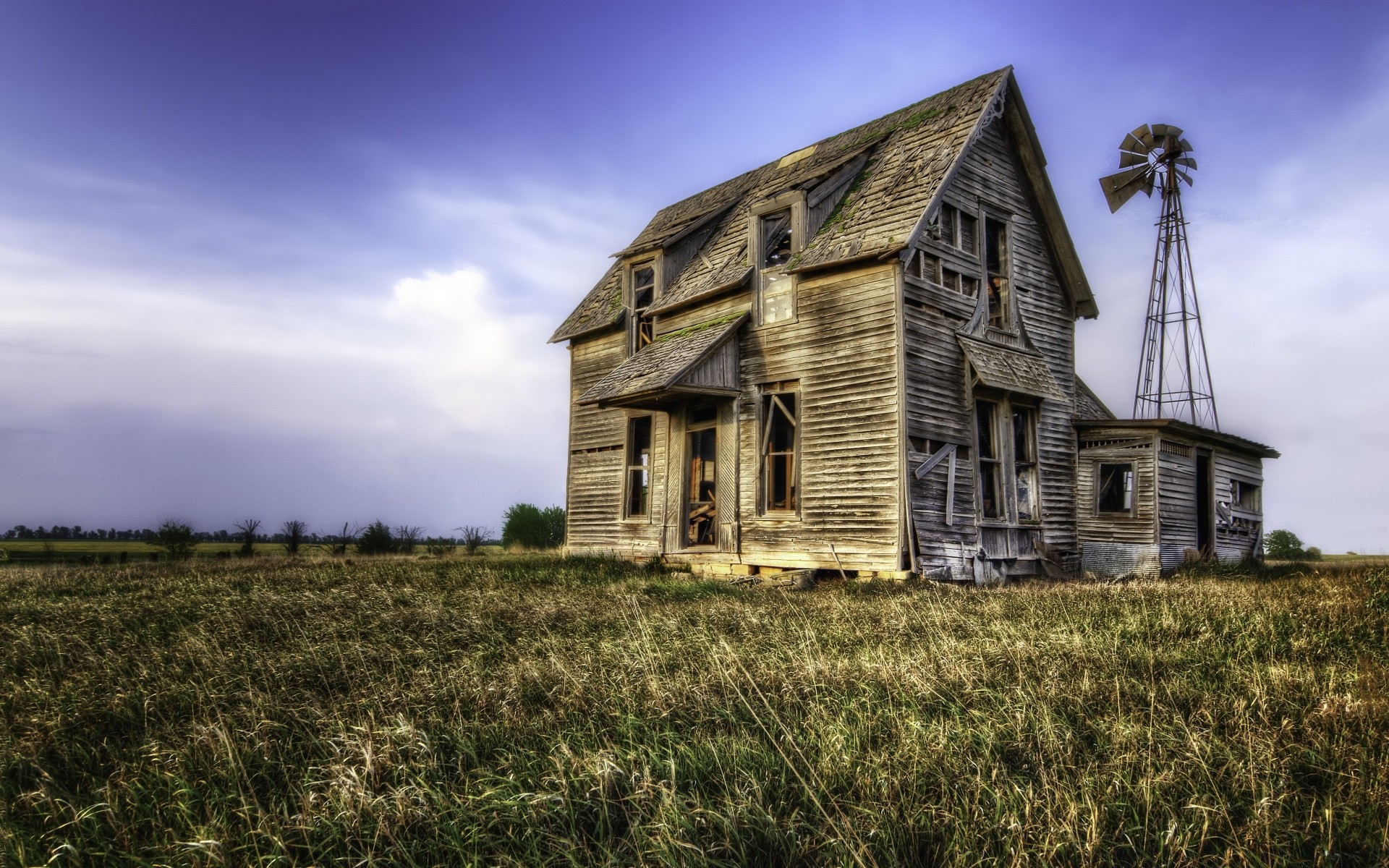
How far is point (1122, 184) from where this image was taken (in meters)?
24.5

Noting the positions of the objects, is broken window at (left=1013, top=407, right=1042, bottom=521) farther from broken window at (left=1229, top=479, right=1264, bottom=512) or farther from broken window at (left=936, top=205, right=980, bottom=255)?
broken window at (left=1229, top=479, right=1264, bottom=512)

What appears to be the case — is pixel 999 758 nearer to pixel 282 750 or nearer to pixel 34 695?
pixel 282 750

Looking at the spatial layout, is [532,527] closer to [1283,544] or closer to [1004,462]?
[1004,462]

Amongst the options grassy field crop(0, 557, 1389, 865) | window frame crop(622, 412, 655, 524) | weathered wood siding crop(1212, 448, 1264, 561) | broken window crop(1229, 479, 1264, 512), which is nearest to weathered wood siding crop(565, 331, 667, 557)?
window frame crop(622, 412, 655, 524)

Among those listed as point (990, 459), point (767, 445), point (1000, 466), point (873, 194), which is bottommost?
point (1000, 466)

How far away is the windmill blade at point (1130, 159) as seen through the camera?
2445 cm

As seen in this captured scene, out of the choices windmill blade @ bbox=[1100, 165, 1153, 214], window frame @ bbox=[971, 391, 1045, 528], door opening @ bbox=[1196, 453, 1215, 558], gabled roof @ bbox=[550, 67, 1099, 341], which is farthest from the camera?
windmill blade @ bbox=[1100, 165, 1153, 214]

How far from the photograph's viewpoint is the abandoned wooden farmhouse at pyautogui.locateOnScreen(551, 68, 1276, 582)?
46.5ft

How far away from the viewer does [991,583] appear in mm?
14562

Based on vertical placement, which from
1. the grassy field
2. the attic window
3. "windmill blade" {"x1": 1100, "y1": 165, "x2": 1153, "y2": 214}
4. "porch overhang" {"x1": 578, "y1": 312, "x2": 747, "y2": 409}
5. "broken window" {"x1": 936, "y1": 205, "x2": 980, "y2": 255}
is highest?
"windmill blade" {"x1": 1100, "y1": 165, "x2": 1153, "y2": 214}

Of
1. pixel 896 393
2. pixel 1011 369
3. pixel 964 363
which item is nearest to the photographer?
pixel 896 393

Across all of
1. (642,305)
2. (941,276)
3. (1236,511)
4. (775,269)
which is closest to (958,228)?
(941,276)

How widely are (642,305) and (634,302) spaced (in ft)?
0.73

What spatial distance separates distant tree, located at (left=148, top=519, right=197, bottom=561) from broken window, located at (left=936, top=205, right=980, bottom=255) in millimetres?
21796
